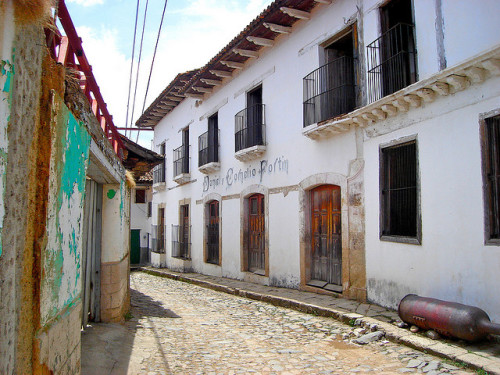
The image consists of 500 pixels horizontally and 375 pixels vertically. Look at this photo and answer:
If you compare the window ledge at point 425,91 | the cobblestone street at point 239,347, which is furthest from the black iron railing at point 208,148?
the cobblestone street at point 239,347

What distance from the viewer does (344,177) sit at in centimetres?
823

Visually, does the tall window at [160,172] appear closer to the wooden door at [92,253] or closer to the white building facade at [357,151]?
the white building facade at [357,151]

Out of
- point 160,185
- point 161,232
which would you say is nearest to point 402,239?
point 160,185

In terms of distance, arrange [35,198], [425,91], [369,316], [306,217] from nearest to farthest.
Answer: [35,198] → [425,91] → [369,316] → [306,217]

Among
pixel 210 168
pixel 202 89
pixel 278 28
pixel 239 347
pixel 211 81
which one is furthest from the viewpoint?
pixel 202 89

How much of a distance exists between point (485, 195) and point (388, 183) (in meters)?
2.01

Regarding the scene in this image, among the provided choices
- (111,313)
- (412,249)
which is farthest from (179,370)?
(412,249)

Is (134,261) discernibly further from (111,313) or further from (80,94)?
(80,94)

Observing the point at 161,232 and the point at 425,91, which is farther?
the point at 161,232

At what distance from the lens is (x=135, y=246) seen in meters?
24.1

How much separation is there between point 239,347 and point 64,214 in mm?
3268

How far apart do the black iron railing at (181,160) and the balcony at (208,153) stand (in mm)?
1679

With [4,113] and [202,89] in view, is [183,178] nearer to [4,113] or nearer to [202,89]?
[202,89]

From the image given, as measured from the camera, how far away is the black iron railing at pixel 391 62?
688 cm
